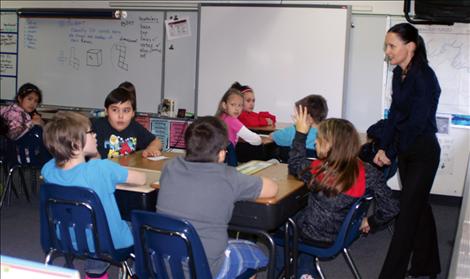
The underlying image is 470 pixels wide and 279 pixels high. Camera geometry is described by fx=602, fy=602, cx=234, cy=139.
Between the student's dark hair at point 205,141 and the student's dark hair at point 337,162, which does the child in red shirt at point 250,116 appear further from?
Answer: the student's dark hair at point 205,141

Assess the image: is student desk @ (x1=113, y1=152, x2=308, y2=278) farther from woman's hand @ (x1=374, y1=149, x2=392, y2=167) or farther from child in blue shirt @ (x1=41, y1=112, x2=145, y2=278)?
woman's hand @ (x1=374, y1=149, x2=392, y2=167)

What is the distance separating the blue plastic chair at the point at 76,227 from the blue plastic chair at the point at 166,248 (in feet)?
0.72

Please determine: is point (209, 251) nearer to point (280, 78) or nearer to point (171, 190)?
point (171, 190)

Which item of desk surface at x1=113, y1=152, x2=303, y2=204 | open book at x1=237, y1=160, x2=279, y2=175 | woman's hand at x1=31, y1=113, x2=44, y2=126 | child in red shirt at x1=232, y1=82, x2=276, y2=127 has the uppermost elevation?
child in red shirt at x1=232, y1=82, x2=276, y2=127

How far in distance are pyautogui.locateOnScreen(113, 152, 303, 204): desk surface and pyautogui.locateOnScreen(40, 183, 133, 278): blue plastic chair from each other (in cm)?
25

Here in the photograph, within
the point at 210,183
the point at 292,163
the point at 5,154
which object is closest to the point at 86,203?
the point at 210,183

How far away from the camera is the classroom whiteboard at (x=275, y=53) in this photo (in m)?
6.02

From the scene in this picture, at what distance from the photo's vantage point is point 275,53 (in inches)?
247

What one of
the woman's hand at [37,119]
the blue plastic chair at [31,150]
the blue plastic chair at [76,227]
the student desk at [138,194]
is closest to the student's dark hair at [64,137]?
the blue plastic chair at [76,227]

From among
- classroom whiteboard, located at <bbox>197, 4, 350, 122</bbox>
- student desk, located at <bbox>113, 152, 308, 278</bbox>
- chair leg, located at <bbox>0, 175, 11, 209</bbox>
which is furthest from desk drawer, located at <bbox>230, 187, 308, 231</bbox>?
classroom whiteboard, located at <bbox>197, 4, 350, 122</bbox>

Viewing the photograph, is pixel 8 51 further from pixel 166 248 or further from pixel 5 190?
pixel 166 248

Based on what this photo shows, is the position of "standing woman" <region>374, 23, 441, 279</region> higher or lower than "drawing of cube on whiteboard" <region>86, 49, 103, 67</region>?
lower

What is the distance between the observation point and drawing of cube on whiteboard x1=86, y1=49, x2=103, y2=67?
7.12 m

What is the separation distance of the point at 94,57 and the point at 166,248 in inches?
205
